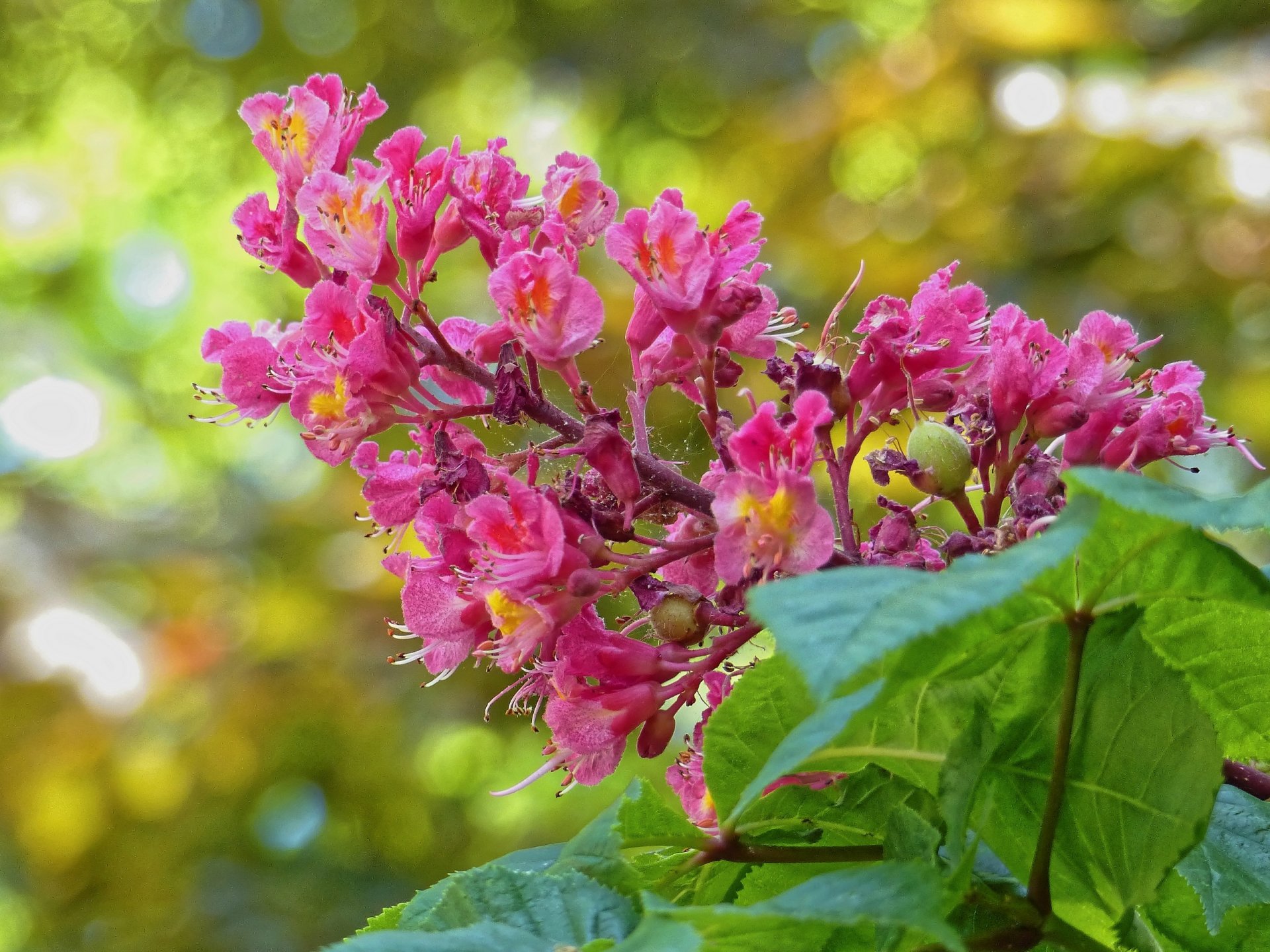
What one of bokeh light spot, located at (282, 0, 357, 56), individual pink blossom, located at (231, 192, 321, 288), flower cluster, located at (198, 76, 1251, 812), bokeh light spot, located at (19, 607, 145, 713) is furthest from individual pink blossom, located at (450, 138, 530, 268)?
bokeh light spot, located at (282, 0, 357, 56)

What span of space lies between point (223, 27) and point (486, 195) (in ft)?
13.9

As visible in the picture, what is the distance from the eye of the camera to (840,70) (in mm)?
3695

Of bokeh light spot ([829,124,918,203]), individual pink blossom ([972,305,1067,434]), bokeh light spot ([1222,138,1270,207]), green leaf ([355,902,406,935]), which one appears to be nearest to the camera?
green leaf ([355,902,406,935])

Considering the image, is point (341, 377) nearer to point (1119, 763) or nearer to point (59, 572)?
point (1119, 763)

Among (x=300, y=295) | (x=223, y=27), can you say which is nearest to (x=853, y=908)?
(x=300, y=295)

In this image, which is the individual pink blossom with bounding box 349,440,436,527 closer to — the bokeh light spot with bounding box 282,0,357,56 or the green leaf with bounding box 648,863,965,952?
the green leaf with bounding box 648,863,965,952

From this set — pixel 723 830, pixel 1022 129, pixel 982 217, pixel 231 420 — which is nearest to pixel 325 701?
pixel 982 217

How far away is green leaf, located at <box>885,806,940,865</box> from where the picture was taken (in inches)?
20.2

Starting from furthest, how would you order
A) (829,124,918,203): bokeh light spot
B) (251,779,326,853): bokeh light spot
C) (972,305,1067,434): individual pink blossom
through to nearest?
(251,779,326,853): bokeh light spot → (829,124,918,203): bokeh light spot → (972,305,1067,434): individual pink blossom

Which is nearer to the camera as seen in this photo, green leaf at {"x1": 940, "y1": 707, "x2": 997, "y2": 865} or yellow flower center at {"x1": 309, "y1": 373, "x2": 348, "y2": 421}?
green leaf at {"x1": 940, "y1": 707, "x2": 997, "y2": 865}

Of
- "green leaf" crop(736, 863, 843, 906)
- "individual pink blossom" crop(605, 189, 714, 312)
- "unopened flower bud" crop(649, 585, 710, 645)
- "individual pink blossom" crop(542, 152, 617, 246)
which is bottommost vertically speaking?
"green leaf" crop(736, 863, 843, 906)

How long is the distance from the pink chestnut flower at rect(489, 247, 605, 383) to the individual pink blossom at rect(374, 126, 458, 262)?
96 millimetres

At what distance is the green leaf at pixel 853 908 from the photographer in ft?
1.39

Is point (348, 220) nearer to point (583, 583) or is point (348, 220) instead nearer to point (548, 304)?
point (548, 304)
